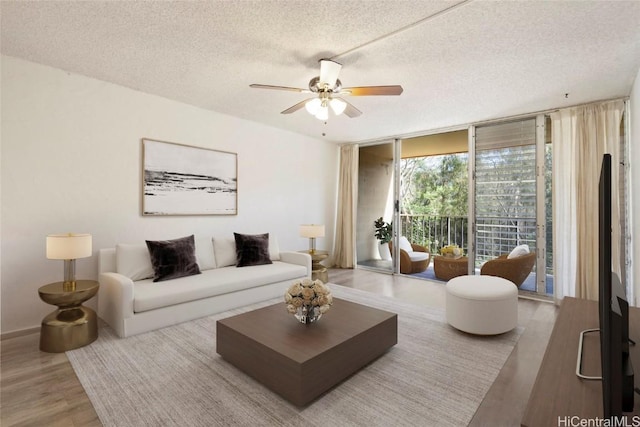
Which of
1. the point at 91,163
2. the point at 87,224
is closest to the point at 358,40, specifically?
the point at 91,163

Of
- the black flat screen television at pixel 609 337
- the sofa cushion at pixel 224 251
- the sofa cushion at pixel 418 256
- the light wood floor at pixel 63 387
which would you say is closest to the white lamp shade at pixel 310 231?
the sofa cushion at pixel 224 251

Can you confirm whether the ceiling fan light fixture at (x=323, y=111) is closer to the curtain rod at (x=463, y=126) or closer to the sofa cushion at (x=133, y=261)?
the sofa cushion at (x=133, y=261)

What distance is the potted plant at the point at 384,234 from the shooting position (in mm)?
6434

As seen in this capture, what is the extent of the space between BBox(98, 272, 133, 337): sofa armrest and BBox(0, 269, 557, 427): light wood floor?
1.49ft

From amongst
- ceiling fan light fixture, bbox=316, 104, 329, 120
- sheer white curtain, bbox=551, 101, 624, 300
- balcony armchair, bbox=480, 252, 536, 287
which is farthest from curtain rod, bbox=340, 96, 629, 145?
ceiling fan light fixture, bbox=316, 104, 329, 120

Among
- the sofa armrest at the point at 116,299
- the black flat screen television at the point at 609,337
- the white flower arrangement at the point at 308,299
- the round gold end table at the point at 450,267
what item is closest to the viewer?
the black flat screen television at the point at 609,337

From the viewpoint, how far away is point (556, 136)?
3.93 metres

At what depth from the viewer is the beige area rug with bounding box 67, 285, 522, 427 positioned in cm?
177

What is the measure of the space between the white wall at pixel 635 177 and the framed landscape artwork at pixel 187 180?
469 cm

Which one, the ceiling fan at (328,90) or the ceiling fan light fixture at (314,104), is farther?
the ceiling fan light fixture at (314,104)

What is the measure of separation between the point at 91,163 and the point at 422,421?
3.87 m

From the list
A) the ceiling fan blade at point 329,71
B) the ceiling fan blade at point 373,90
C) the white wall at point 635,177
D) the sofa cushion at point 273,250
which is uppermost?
the ceiling fan blade at point 329,71

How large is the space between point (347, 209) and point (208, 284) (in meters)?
3.51

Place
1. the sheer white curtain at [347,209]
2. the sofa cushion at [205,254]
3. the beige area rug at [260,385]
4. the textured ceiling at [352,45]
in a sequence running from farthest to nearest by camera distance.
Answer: the sheer white curtain at [347,209]
the sofa cushion at [205,254]
the textured ceiling at [352,45]
the beige area rug at [260,385]
